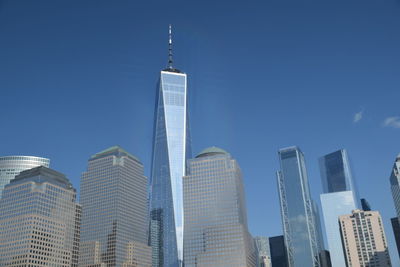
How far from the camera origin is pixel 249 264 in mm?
199250

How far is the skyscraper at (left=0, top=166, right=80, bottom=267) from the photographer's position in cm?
17725

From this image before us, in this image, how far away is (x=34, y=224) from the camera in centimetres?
18125

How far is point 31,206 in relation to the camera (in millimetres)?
185125

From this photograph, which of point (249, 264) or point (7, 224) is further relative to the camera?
point (249, 264)

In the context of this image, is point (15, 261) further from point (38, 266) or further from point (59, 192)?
point (59, 192)

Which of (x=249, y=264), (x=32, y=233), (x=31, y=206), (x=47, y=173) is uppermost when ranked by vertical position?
(x=47, y=173)

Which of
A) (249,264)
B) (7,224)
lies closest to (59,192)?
(7,224)

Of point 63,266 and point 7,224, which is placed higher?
point 7,224

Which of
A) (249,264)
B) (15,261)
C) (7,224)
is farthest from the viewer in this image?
(249,264)

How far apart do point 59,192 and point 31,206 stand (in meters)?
16.6

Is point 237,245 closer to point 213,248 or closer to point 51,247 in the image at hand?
point 213,248

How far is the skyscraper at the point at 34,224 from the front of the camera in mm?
177250

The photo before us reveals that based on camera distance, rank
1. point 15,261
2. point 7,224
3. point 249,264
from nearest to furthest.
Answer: point 15,261
point 7,224
point 249,264

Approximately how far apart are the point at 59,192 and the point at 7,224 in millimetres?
24322
